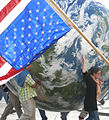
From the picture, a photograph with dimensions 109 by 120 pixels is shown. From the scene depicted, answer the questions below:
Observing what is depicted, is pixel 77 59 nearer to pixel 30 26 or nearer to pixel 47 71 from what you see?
pixel 47 71

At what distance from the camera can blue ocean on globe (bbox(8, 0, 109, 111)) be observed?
4.91 meters

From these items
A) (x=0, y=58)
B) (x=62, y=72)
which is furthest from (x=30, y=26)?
(x=62, y=72)

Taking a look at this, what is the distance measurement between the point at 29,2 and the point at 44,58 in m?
0.92

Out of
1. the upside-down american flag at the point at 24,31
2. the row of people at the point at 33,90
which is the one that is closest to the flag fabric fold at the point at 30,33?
the upside-down american flag at the point at 24,31

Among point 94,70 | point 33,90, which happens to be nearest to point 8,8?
point 33,90

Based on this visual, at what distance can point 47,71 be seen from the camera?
4.97 m

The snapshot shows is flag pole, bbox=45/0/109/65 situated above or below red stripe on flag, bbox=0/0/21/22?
below

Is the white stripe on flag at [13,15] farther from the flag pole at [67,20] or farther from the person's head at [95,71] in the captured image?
the person's head at [95,71]

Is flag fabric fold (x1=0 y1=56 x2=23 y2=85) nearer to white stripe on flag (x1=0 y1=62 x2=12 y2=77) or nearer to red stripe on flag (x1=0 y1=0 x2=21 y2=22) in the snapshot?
white stripe on flag (x1=0 y1=62 x2=12 y2=77)

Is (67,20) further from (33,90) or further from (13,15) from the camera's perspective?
(33,90)

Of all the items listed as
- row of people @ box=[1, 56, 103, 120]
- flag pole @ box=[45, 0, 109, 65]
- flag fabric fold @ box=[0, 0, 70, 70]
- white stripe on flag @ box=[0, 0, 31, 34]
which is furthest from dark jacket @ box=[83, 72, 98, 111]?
white stripe on flag @ box=[0, 0, 31, 34]

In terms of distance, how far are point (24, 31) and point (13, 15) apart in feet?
0.86

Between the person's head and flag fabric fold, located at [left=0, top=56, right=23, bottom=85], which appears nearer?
flag fabric fold, located at [left=0, top=56, right=23, bottom=85]

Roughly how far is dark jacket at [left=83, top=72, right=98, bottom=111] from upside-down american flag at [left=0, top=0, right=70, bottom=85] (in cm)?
96
